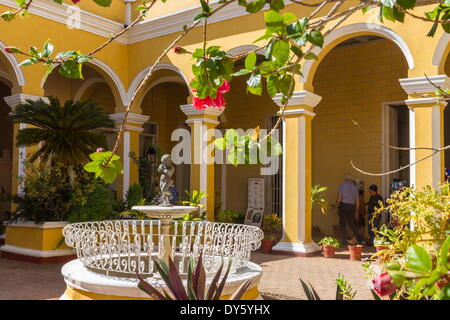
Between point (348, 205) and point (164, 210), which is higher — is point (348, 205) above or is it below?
below

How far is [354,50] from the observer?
39.5 ft

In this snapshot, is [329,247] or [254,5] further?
[329,247]

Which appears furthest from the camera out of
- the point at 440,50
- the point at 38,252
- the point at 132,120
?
the point at 132,120

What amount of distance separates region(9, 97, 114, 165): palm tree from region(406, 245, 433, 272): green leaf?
26.0 ft

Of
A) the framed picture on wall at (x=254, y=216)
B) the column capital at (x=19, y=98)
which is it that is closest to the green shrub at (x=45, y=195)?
the column capital at (x=19, y=98)

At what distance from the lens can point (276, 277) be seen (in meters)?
7.14

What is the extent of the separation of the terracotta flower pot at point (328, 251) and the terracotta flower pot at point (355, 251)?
0.37 meters

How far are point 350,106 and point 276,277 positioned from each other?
6285mm

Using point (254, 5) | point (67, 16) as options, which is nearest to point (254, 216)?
point (67, 16)

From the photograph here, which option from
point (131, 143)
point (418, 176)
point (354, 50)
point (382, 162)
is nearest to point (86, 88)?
point (131, 143)

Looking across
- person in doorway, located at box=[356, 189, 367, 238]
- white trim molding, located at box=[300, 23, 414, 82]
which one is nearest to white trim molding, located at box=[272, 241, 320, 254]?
person in doorway, located at box=[356, 189, 367, 238]

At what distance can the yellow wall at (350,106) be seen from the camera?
11523mm

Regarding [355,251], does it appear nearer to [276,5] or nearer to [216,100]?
[216,100]
